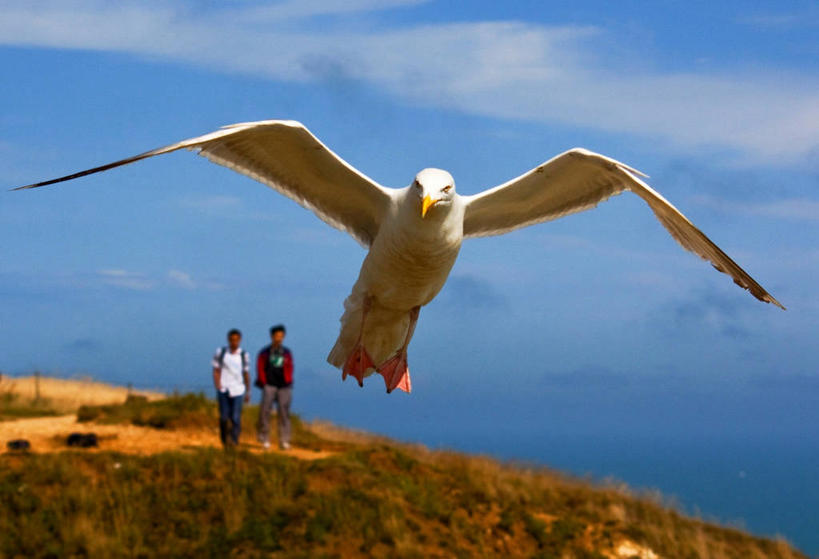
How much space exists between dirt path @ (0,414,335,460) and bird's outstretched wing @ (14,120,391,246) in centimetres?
1018

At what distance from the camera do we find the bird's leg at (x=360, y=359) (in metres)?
7.49

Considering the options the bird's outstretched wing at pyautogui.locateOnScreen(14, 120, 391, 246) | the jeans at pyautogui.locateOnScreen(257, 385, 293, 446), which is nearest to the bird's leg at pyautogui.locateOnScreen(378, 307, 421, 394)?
the bird's outstretched wing at pyautogui.locateOnScreen(14, 120, 391, 246)

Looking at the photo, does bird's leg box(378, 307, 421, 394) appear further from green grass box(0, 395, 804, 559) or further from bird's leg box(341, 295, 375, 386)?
green grass box(0, 395, 804, 559)

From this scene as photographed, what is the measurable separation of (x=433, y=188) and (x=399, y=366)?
1.89 m

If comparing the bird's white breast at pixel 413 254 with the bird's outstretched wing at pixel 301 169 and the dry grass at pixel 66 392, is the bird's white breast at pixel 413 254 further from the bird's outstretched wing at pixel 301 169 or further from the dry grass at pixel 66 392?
the dry grass at pixel 66 392

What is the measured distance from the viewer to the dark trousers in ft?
50.1

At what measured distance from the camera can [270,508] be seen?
52.0 feet

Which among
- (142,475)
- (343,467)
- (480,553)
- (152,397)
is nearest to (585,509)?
(480,553)

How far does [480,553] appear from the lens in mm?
16688

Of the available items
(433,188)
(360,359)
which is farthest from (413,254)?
(360,359)

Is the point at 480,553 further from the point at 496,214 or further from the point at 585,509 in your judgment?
the point at 496,214

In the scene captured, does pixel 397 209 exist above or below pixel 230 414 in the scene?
above

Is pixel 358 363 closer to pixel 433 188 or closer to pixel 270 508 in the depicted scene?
pixel 433 188

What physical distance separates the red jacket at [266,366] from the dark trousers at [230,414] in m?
0.68
